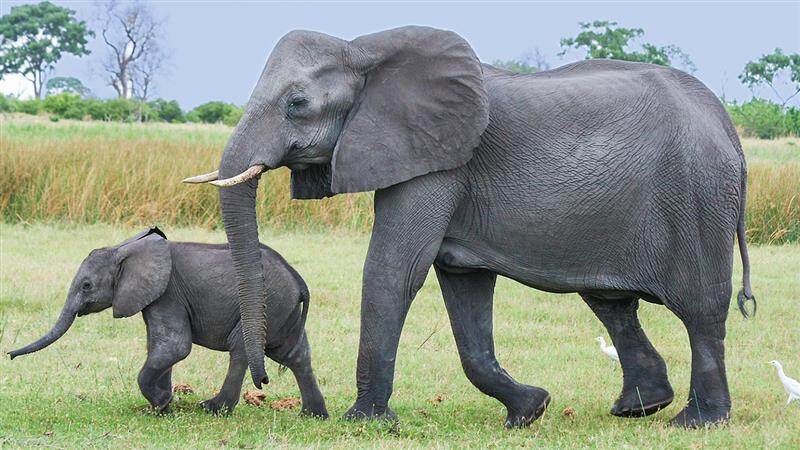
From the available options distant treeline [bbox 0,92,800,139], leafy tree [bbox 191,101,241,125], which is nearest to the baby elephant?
distant treeline [bbox 0,92,800,139]

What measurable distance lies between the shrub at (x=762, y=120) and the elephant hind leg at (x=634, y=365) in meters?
41.1

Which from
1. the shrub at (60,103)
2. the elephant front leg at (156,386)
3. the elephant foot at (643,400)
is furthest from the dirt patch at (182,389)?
the shrub at (60,103)

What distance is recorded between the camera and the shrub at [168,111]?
188ft

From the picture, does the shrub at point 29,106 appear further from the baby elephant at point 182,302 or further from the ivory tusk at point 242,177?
the ivory tusk at point 242,177

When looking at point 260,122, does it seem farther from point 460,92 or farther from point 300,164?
point 460,92

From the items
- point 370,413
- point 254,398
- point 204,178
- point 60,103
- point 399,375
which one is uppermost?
point 204,178

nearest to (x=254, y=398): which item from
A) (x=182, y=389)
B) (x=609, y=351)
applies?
(x=182, y=389)

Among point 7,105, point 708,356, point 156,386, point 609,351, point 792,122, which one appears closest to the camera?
point 708,356

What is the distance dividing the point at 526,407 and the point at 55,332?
8.88 feet

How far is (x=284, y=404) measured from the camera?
8062 mm

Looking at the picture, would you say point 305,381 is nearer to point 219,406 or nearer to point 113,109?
point 219,406

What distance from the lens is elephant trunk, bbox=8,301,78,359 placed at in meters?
7.32

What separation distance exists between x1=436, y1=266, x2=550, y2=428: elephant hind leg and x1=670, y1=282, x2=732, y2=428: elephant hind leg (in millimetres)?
857

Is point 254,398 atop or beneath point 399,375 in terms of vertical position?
atop
